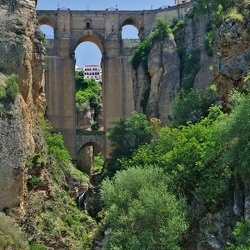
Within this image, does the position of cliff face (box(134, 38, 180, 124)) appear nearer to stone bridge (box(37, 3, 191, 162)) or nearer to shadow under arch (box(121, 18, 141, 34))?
stone bridge (box(37, 3, 191, 162))

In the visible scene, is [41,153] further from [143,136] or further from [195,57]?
[195,57]

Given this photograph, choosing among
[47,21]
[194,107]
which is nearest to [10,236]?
[194,107]

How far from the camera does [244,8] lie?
21.1 m

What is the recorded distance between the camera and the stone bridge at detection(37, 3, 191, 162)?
43.1 m

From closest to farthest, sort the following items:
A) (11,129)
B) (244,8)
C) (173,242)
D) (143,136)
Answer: (173,242)
(244,8)
(11,129)
(143,136)

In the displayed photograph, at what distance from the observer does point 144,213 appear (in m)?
17.5

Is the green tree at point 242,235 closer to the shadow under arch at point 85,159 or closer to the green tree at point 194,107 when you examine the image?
the green tree at point 194,107

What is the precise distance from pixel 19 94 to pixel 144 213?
457 inches

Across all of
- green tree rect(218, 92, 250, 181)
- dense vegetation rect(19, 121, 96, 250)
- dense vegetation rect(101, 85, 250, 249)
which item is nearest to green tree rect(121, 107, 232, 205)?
dense vegetation rect(101, 85, 250, 249)

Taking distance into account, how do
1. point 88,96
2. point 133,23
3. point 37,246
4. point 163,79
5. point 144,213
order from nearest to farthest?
point 144,213
point 37,246
point 163,79
point 133,23
point 88,96

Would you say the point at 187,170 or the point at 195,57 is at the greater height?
the point at 195,57

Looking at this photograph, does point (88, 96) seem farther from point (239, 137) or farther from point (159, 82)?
point (239, 137)

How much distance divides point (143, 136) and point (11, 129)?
1650 cm

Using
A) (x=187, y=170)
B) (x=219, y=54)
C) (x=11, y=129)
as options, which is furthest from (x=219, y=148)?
(x=11, y=129)
